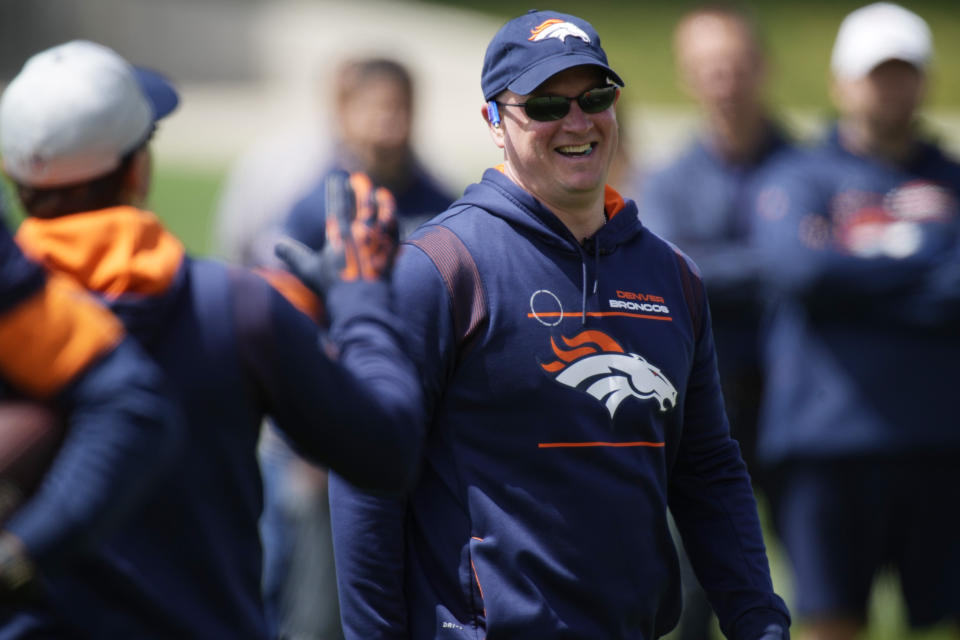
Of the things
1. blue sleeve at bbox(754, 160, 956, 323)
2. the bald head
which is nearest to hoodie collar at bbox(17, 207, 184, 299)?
blue sleeve at bbox(754, 160, 956, 323)

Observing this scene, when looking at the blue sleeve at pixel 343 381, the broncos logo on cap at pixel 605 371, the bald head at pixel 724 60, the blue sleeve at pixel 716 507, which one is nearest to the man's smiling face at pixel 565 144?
the broncos logo on cap at pixel 605 371

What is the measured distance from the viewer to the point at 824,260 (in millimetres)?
5777

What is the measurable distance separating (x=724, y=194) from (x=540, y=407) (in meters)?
3.67

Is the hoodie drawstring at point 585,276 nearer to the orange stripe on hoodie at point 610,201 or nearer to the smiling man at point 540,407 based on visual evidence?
the smiling man at point 540,407

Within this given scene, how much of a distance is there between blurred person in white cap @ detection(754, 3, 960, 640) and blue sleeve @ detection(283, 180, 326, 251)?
77.5 inches

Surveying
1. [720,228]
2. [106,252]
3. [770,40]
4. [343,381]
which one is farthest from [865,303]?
[770,40]

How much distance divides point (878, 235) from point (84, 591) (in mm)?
4211

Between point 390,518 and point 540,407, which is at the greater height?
point 540,407

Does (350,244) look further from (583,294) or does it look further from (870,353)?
(870,353)

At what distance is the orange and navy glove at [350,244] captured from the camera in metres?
2.77

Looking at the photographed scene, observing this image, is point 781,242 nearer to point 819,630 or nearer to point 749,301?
point 749,301

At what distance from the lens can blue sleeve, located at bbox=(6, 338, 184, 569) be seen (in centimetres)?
224

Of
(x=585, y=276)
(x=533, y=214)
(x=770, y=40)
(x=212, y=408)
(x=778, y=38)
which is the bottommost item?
(x=778, y=38)

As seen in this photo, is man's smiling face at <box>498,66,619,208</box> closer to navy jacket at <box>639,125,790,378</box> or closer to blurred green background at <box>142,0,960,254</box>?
navy jacket at <box>639,125,790,378</box>
